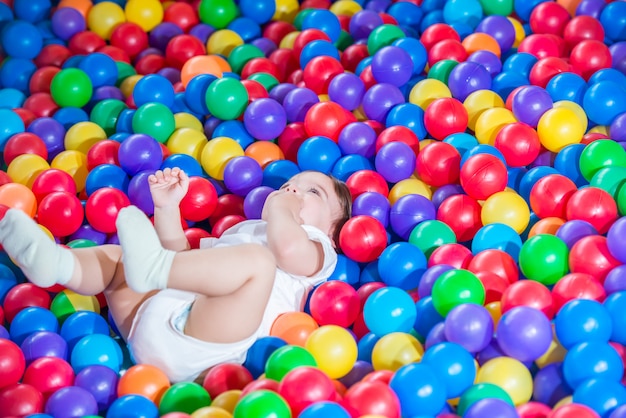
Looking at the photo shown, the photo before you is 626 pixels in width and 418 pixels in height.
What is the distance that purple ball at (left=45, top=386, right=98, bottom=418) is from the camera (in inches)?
65.9

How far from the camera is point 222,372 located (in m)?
1.74

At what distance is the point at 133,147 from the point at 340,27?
1.02 m

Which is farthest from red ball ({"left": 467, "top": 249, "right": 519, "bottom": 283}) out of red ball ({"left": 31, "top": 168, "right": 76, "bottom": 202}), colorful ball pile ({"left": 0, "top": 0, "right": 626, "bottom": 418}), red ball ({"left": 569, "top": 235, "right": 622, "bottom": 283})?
red ball ({"left": 31, "top": 168, "right": 76, "bottom": 202})

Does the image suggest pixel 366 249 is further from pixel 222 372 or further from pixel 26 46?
pixel 26 46

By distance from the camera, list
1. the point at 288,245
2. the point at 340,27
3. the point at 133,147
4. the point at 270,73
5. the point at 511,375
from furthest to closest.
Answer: the point at 340,27, the point at 270,73, the point at 133,147, the point at 288,245, the point at 511,375

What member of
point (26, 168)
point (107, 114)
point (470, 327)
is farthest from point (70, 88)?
point (470, 327)

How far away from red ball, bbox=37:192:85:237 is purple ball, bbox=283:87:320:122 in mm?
728

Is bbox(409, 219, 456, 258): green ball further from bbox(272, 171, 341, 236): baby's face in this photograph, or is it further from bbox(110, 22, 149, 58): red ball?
bbox(110, 22, 149, 58): red ball

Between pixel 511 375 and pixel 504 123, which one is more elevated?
pixel 504 123

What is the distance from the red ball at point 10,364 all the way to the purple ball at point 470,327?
0.90m

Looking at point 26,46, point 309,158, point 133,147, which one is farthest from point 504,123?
point 26,46

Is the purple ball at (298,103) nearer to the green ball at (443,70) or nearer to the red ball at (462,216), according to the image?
the green ball at (443,70)

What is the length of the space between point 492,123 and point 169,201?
0.96m

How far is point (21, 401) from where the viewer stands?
1.69 metres
